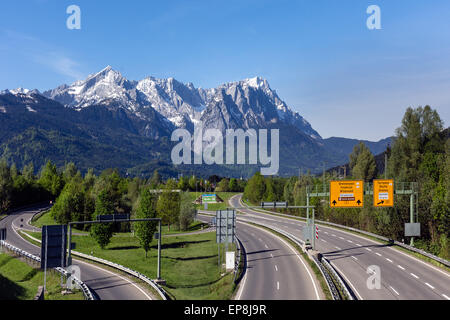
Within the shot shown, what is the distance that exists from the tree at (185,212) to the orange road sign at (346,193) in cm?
4767

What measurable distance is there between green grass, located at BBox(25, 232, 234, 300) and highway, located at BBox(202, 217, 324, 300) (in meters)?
2.16

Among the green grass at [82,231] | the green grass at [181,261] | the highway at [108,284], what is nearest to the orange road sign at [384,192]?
the green grass at [181,261]

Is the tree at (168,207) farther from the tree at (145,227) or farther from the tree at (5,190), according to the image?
the tree at (5,190)

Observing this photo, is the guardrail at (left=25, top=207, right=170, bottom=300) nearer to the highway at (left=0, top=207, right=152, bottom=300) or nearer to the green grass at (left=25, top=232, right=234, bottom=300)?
the highway at (left=0, top=207, right=152, bottom=300)

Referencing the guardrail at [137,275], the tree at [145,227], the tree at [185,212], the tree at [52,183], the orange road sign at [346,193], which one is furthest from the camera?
the tree at [52,183]

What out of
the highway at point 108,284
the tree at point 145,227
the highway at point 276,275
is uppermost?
the tree at point 145,227

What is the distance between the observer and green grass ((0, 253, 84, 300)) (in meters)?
34.8

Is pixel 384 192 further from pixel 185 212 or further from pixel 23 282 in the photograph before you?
pixel 185 212

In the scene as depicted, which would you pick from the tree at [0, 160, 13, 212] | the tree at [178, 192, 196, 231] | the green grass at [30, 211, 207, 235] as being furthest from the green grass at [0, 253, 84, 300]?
the tree at [0, 160, 13, 212]

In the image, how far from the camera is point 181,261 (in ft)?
191

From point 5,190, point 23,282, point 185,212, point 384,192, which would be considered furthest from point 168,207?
point 5,190

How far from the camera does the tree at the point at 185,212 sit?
91.9m
